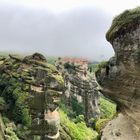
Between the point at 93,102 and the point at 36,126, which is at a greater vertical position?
the point at 36,126

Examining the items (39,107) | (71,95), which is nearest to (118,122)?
(39,107)

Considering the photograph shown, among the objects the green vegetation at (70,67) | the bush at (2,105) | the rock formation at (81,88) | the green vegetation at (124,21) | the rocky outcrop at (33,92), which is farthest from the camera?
the green vegetation at (70,67)

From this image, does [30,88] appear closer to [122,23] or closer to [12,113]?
[12,113]

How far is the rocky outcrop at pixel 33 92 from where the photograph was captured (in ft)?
216

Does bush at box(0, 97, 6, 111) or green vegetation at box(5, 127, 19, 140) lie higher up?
bush at box(0, 97, 6, 111)

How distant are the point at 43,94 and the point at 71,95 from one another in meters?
67.6

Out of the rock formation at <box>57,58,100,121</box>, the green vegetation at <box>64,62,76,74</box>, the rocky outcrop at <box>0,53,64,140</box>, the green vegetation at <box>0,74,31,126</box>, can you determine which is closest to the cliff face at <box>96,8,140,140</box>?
the rocky outcrop at <box>0,53,64,140</box>

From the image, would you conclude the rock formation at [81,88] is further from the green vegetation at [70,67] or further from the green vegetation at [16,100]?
the green vegetation at [16,100]

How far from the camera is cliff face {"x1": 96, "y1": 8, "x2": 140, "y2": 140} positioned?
1889cm

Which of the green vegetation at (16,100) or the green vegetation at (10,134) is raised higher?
the green vegetation at (16,100)

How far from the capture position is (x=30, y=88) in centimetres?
6881

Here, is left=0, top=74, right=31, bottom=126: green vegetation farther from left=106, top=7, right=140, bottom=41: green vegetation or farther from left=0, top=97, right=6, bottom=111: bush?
left=106, top=7, right=140, bottom=41: green vegetation

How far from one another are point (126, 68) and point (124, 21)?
5.77 feet

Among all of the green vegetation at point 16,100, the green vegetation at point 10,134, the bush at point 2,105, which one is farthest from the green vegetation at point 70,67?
the green vegetation at point 10,134
